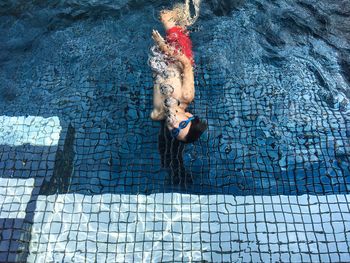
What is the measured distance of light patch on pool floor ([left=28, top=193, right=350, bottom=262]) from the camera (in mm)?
3564

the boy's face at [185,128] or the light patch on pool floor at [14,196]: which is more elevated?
the boy's face at [185,128]

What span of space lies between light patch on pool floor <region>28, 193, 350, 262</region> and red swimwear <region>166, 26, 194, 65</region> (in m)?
2.25

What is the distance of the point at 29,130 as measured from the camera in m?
4.57

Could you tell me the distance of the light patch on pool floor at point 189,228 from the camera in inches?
140

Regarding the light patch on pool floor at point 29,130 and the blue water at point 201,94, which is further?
the light patch on pool floor at point 29,130

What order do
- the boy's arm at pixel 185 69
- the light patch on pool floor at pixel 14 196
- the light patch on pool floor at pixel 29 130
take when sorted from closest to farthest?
the light patch on pool floor at pixel 14 196 → the light patch on pool floor at pixel 29 130 → the boy's arm at pixel 185 69

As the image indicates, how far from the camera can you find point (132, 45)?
568 cm

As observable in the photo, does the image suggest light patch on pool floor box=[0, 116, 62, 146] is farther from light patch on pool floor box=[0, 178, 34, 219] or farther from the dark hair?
the dark hair

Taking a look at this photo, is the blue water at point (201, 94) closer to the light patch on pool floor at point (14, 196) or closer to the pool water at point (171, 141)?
the pool water at point (171, 141)

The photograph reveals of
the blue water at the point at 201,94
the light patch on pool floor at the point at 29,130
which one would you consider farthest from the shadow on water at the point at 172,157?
the light patch on pool floor at the point at 29,130

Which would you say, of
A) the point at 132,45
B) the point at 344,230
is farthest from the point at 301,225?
the point at 132,45

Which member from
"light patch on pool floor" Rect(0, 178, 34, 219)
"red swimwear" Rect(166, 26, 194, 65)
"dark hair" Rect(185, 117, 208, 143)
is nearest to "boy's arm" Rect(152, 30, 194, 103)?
"red swimwear" Rect(166, 26, 194, 65)

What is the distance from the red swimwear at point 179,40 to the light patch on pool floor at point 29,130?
6.32 feet

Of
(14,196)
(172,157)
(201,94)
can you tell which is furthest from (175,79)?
(14,196)
